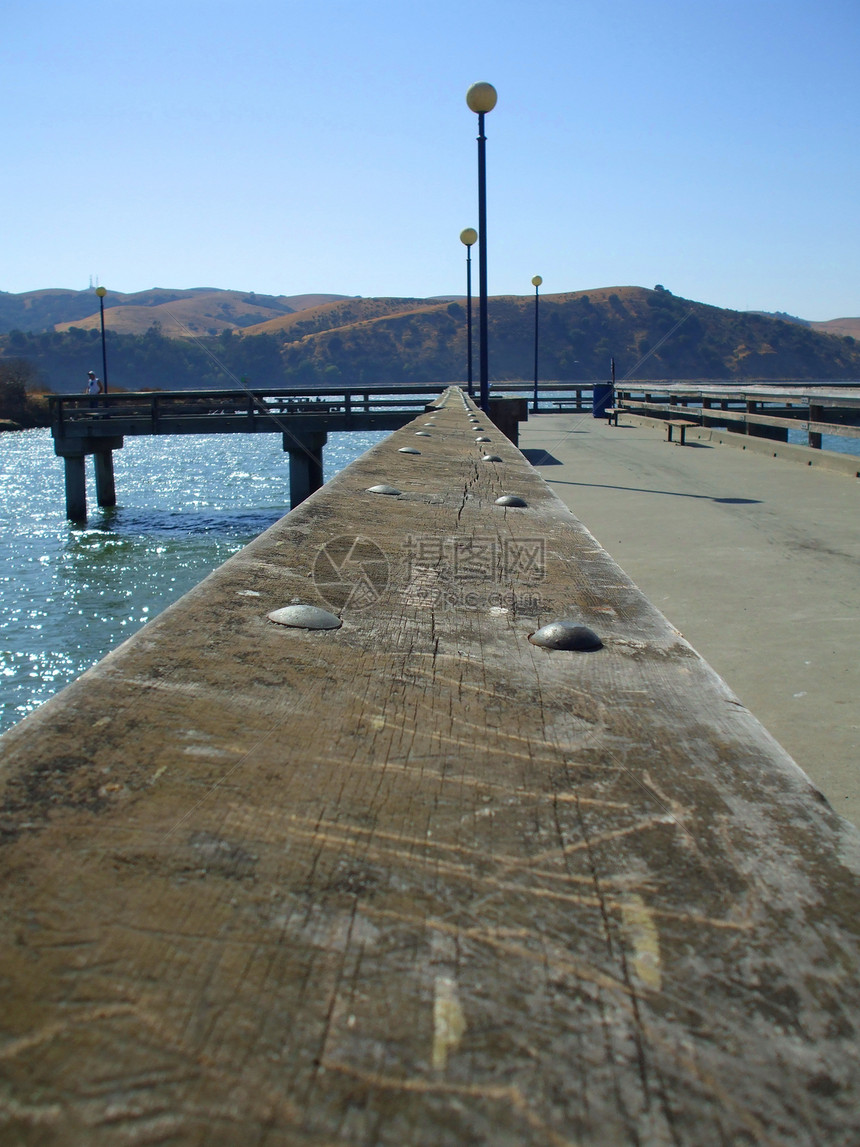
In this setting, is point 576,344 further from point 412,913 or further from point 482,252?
point 412,913

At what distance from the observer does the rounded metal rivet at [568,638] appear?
164 centimetres

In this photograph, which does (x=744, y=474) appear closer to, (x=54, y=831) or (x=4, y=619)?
(x=4, y=619)

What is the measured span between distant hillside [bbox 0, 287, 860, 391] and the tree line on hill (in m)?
0.23

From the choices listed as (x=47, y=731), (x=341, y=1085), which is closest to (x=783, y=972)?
(x=341, y=1085)

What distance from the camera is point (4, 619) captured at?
13.6 m

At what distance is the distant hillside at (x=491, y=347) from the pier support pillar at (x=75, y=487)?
348 ft

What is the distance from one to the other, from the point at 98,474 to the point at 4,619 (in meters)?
13.9

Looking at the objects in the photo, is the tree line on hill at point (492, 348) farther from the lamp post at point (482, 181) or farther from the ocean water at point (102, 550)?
the lamp post at point (482, 181)

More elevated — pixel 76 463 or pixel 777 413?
pixel 777 413

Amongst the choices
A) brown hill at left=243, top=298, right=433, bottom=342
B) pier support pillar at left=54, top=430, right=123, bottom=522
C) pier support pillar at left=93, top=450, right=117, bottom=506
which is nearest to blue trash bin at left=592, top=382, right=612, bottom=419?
pier support pillar at left=54, top=430, right=123, bottom=522

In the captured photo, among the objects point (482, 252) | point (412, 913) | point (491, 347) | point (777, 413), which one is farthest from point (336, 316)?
point (412, 913)

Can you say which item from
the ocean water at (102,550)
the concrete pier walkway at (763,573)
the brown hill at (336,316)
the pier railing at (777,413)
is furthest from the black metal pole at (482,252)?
the brown hill at (336,316)

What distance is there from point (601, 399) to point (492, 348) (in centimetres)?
12911

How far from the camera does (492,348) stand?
509 feet
